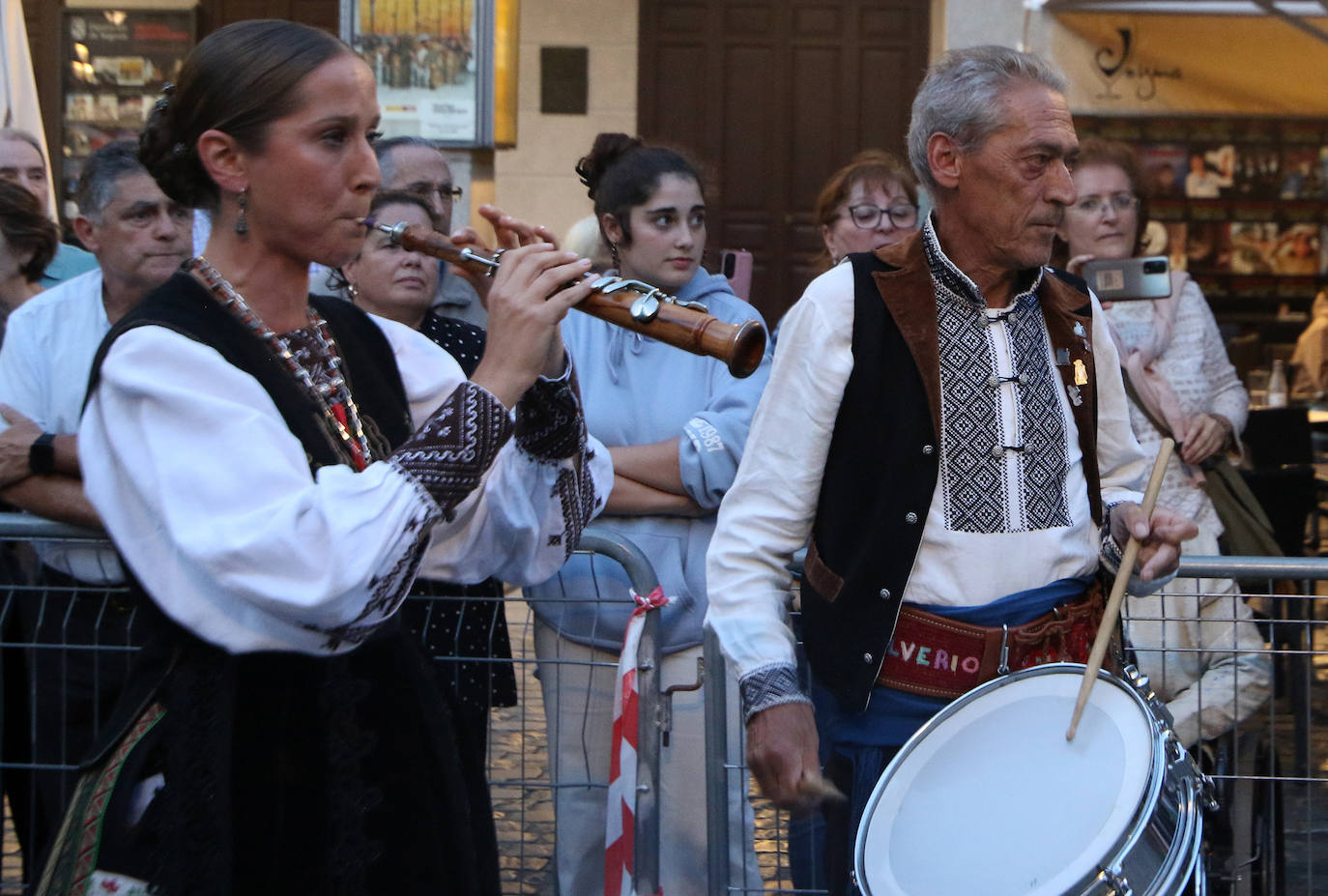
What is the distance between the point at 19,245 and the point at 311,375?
2.55 meters

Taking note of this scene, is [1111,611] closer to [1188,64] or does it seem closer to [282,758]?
[282,758]

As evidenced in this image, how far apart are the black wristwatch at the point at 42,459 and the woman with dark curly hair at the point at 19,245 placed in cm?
130

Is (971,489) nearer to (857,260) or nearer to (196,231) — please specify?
(857,260)

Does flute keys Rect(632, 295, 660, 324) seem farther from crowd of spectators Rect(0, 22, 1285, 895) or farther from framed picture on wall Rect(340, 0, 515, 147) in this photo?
framed picture on wall Rect(340, 0, 515, 147)

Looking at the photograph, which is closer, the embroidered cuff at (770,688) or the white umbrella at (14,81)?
the embroidered cuff at (770,688)

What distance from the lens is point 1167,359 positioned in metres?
4.03

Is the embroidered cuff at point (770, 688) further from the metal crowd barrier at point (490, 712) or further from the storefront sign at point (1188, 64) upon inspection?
the storefront sign at point (1188, 64)

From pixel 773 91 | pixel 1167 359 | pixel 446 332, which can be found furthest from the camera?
pixel 773 91

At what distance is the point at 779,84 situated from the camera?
9.50 m

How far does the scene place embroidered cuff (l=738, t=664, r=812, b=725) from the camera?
2.24 meters

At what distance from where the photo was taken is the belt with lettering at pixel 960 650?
7.39 feet

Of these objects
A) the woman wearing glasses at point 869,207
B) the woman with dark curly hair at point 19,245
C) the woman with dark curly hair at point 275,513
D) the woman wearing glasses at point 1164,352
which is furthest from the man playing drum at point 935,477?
the woman with dark curly hair at point 19,245

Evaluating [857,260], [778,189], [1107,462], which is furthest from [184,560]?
[778,189]

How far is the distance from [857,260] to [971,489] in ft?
1.27
